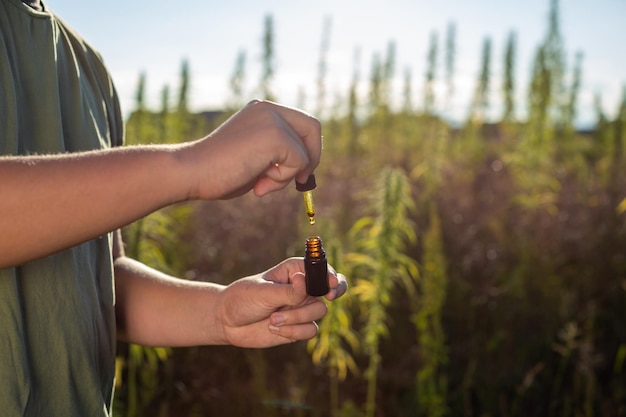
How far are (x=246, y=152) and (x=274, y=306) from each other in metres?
0.33

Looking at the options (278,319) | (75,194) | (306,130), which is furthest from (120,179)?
(278,319)

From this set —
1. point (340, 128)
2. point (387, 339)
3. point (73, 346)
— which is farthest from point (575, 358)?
point (340, 128)

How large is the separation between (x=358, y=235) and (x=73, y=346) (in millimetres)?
4500

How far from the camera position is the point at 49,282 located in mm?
1107

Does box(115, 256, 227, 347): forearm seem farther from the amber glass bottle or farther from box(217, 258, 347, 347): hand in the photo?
the amber glass bottle

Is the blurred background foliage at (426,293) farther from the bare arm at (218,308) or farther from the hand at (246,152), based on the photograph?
the hand at (246,152)

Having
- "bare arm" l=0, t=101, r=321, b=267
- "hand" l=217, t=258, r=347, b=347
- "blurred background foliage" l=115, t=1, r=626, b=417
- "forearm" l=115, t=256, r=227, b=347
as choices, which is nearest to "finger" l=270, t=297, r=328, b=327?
"hand" l=217, t=258, r=347, b=347

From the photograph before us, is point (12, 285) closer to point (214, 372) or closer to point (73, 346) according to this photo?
point (73, 346)

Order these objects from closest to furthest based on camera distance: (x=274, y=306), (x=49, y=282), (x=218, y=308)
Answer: (x=49, y=282), (x=274, y=306), (x=218, y=308)

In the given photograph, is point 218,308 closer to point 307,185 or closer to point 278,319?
point 278,319

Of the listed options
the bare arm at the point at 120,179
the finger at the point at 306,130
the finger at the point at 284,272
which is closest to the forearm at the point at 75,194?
the bare arm at the point at 120,179

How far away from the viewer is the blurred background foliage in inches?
130

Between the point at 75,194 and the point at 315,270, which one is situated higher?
the point at 75,194

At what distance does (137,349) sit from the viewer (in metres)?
3.14
